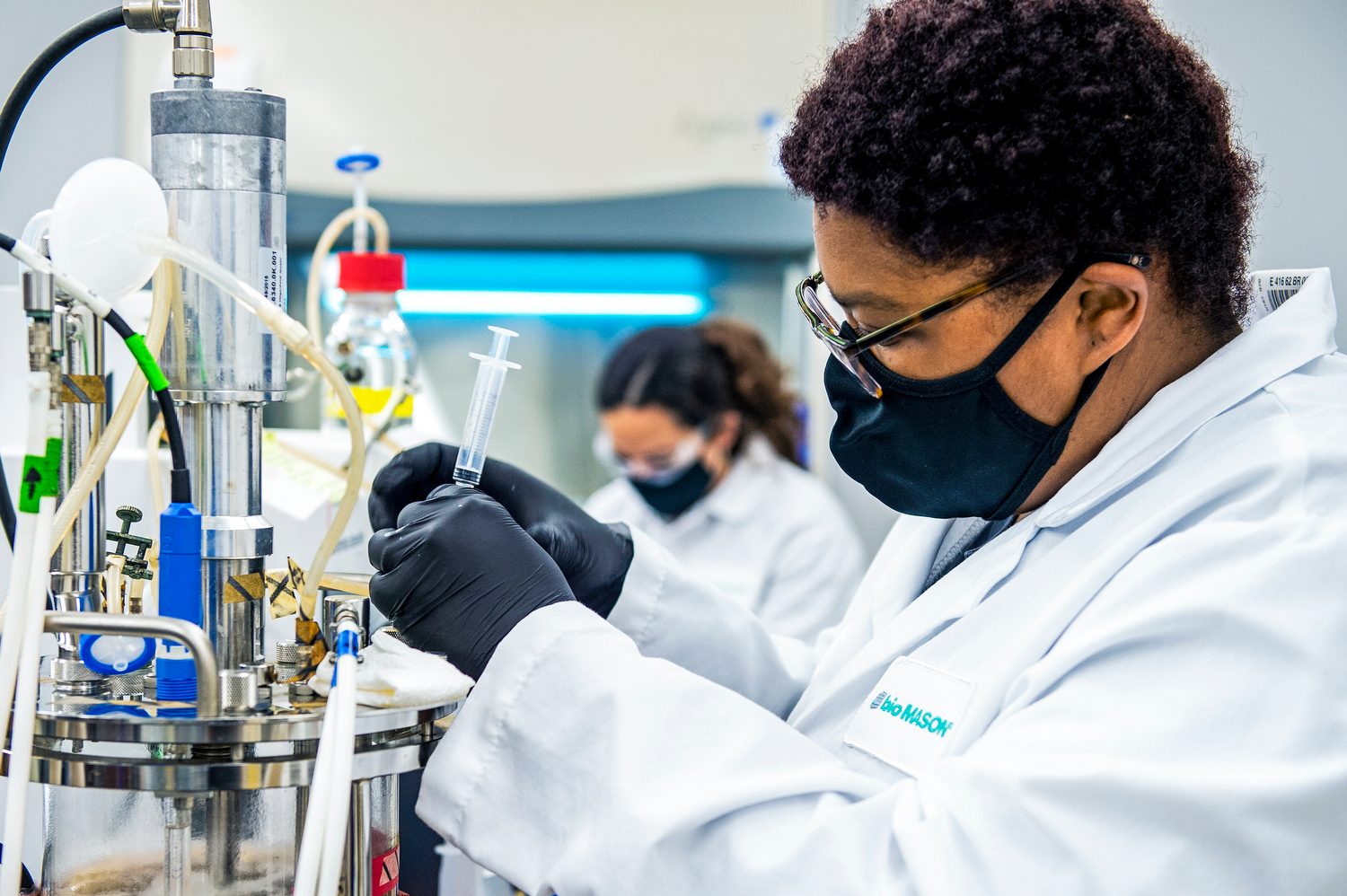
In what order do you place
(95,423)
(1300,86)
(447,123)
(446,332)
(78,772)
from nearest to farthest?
(78,772) < (95,423) < (1300,86) < (447,123) < (446,332)

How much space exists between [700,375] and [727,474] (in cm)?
32

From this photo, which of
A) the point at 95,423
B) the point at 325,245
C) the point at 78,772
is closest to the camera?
the point at 78,772

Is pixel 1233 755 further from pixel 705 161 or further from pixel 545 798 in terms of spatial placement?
pixel 705 161

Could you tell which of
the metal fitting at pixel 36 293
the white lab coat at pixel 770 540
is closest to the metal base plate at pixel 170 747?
the metal fitting at pixel 36 293

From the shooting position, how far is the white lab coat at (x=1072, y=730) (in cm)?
62

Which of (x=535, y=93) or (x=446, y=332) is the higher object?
(x=535, y=93)

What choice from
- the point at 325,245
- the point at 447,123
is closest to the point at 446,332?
the point at 447,123

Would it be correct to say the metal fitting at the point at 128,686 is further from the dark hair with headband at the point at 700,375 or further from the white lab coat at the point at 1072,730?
the dark hair with headband at the point at 700,375

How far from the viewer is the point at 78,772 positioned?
1.92 ft

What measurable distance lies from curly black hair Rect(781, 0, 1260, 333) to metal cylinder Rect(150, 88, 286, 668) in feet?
1.42

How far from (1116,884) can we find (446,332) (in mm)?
2552

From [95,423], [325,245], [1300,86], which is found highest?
[1300,86]

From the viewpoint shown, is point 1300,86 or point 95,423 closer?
point 95,423

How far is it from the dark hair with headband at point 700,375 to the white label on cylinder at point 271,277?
195 cm
